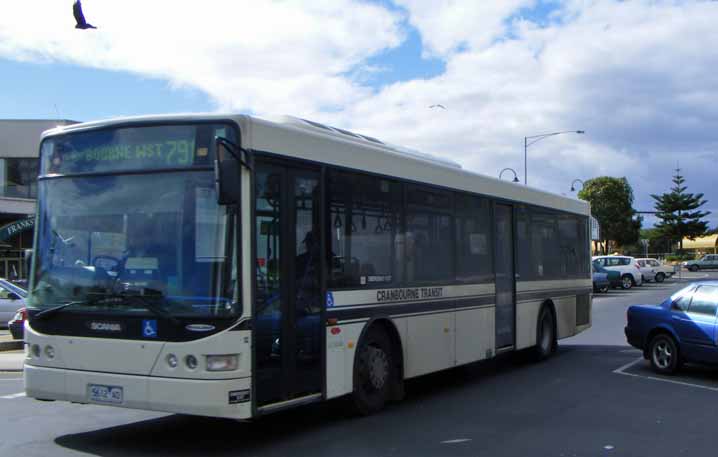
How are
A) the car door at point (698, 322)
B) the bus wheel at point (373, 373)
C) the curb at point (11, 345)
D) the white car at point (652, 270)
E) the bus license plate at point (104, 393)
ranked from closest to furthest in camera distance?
the bus license plate at point (104, 393), the bus wheel at point (373, 373), the car door at point (698, 322), the curb at point (11, 345), the white car at point (652, 270)

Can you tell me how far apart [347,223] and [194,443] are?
2833mm

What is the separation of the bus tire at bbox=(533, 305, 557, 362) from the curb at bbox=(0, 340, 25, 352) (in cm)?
1059

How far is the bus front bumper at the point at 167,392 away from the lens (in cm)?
694

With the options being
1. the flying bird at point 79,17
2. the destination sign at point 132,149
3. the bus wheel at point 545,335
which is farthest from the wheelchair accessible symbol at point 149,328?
the bus wheel at point 545,335

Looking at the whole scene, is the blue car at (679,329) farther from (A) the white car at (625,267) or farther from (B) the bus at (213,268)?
(A) the white car at (625,267)

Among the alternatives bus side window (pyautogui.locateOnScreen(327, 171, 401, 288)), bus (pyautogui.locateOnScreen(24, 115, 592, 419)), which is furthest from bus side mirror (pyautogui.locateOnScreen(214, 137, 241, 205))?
bus side window (pyautogui.locateOnScreen(327, 171, 401, 288))

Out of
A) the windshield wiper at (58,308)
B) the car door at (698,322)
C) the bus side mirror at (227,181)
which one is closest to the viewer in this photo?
the bus side mirror at (227,181)

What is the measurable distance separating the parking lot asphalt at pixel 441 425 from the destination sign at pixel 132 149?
2.69m

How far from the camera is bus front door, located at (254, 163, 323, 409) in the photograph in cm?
749

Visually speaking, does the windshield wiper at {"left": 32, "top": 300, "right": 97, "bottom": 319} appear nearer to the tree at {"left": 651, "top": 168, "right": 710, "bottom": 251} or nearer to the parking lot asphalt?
the parking lot asphalt

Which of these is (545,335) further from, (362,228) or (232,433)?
(232,433)

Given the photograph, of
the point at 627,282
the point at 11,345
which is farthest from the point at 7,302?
the point at 627,282

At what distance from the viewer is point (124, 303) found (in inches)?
287

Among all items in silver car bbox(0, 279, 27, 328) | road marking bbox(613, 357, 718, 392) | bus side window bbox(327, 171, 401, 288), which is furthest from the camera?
silver car bbox(0, 279, 27, 328)
